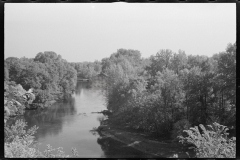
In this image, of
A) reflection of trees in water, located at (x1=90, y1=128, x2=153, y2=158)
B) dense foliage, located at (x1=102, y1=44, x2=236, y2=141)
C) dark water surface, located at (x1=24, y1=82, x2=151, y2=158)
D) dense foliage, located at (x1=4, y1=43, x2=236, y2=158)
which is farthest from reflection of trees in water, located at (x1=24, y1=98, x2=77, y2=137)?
dense foliage, located at (x1=102, y1=44, x2=236, y2=141)

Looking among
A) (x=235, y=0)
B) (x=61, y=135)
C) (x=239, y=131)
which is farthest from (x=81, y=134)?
(x=235, y=0)

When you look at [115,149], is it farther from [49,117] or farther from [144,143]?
[49,117]

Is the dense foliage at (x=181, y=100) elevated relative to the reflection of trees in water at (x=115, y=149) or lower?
elevated

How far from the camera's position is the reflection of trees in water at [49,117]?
29547 millimetres

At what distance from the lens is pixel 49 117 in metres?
36.2

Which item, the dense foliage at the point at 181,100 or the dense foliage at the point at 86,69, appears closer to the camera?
the dense foliage at the point at 181,100

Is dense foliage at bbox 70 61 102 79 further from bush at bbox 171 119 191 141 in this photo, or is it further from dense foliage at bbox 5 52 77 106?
bush at bbox 171 119 191 141

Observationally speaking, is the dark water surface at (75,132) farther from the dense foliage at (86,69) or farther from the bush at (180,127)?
the dense foliage at (86,69)

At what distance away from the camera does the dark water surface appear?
24156 millimetres

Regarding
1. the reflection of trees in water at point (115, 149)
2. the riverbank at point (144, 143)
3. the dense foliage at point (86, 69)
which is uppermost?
the dense foliage at point (86, 69)

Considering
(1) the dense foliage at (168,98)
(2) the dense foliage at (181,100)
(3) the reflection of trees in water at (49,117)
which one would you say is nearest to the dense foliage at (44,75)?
(1) the dense foliage at (168,98)

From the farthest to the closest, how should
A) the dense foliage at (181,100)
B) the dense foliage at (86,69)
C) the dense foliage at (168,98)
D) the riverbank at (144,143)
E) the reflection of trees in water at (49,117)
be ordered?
the dense foliage at (86,69), the reflection of trees in water at (49,117), the riverbank at (144,143), the dense foliage at (181,100), the dense foliage at (168,98)

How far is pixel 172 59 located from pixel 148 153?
2333 cm

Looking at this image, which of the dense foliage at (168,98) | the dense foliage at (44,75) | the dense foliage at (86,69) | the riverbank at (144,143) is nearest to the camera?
the dense foliage at (168,98)
